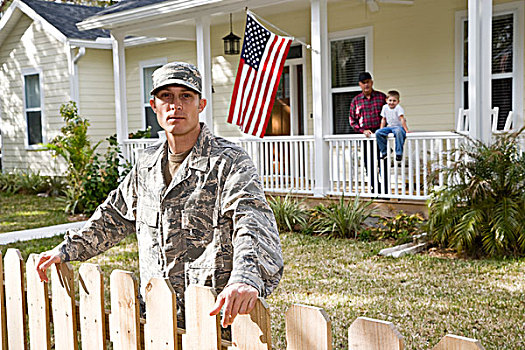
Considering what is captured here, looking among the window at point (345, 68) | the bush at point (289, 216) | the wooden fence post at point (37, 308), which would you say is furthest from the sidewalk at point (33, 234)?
the wooden fence post at point (37, 308)

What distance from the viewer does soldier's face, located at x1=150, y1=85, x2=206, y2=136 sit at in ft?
7.64

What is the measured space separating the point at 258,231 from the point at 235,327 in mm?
325

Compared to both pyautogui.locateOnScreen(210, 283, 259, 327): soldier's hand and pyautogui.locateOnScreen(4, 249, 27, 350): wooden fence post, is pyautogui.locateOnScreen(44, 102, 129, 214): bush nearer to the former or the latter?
pyautogui.locateOnScreen(4, 249, 27, 350): wooden fence post

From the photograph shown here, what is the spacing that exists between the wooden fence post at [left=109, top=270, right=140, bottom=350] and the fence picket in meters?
0.53

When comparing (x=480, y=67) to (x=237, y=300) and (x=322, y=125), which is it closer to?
(x=322, y=125)

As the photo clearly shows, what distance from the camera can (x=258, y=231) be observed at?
6.83 feet

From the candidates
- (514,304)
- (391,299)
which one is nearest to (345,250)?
(391,299)

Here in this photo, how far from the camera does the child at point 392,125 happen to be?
8688 mm

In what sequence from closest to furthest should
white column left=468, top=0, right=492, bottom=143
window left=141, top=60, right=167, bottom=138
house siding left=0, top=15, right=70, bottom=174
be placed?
white column left=468, top=0, right=492, bottom=143 < window left=141, top=60, right=167, bottom=138 < house siding left=0, top=15, right=70, bottom=174

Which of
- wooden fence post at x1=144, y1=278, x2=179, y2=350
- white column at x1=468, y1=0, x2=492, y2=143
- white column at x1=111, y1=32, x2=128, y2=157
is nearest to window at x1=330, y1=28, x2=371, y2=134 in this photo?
white column at x1=468, y1=0, x2=492, y2=143

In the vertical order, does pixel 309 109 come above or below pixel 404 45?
below

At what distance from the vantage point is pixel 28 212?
12203mm

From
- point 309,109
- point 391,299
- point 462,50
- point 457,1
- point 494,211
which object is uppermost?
point 457,1

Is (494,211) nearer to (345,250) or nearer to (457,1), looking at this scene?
(345,250)
